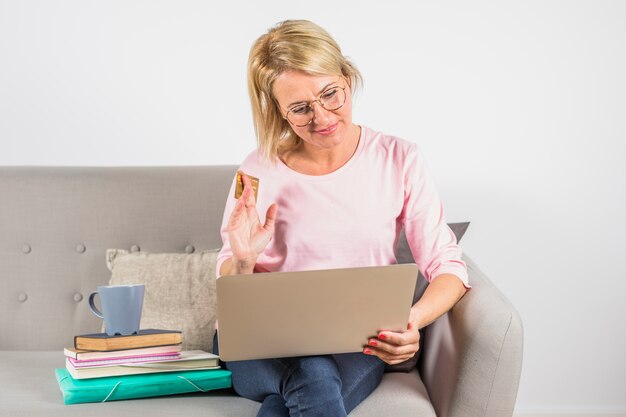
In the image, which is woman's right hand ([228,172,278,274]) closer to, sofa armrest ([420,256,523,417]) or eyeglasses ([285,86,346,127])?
eyeglasses ([285,86,346,127])

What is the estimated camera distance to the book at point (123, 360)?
1.76 metres

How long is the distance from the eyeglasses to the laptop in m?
0.47

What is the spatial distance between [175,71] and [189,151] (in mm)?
269

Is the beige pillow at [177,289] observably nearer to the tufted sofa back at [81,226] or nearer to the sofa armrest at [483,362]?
the tufted sofa back at [81,226]

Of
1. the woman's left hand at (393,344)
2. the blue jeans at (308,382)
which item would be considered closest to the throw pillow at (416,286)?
the blue jeans at (308,382)

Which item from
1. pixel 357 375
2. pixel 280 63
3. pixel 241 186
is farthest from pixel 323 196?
pixel 357 375

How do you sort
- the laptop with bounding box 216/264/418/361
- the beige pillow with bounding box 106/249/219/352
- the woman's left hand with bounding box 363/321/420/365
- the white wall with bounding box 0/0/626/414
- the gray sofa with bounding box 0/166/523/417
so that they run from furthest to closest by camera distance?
the white wall with bounding box 0/0/626/414 < the gray sofa with bounding box 0/166/523/417 < the beige pillow with bounding box 106/249/219/352 < the woman's left hand with bounding box 363/321/420/365 < the laptop with bounding box 216/264/418/361

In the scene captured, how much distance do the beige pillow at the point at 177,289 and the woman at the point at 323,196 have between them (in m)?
0.29

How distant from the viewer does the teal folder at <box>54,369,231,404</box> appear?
1.74 meters

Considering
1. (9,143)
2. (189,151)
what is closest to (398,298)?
(189,151)

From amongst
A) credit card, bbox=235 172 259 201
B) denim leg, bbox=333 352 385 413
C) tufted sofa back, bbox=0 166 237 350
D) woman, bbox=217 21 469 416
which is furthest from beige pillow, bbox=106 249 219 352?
denim leg, bbox=333 352 385 413

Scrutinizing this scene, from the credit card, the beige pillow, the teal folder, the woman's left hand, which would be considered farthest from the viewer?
the beige pillow

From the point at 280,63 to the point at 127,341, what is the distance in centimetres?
70

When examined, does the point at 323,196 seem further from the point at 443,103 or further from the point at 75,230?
the point at 443,103
